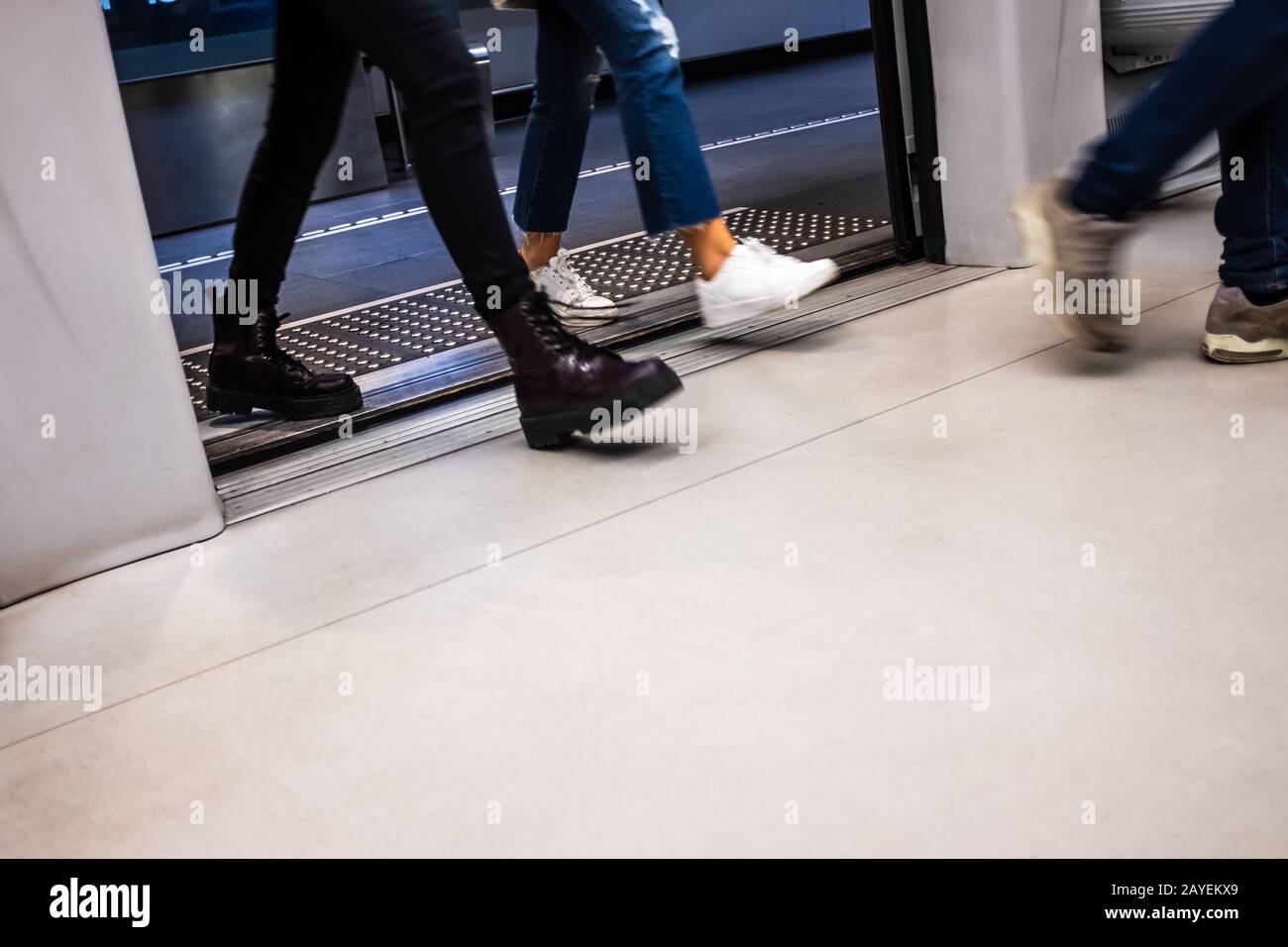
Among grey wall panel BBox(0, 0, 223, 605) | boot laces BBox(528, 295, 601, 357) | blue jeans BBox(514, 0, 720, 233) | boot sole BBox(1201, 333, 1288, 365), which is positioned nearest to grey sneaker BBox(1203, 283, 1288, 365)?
boot sole BBox(1201, 333, 1288, 365)

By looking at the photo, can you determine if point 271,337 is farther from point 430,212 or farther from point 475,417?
point 430,212

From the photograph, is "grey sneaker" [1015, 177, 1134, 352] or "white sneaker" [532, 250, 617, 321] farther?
"white sneaker" [532, 250, 617, 321]

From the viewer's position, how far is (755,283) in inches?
74.4

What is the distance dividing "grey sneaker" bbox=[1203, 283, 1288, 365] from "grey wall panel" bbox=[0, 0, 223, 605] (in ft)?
4.29

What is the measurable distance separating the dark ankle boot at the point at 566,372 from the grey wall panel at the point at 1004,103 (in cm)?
94

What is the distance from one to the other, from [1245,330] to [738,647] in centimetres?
94

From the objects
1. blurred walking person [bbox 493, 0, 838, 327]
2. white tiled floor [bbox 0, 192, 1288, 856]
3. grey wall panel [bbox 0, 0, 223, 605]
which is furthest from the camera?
blurred walking person [bbox 493, 0, 838, 327]

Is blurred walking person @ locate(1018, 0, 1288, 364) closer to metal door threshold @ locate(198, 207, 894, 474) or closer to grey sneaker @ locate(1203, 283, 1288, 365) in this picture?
grey sneaker @ locate(1203, 283, 1288, 365)

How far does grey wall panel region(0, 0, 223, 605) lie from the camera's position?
4.55ft

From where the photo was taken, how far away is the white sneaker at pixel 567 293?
7.43 feet

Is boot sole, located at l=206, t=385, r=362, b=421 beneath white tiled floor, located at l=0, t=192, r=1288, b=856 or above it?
above

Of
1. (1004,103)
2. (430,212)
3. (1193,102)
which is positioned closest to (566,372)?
(430,212)

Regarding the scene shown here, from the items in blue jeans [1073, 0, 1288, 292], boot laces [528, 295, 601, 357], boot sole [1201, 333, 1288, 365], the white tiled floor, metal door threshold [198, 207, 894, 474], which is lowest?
the white tiled floor
